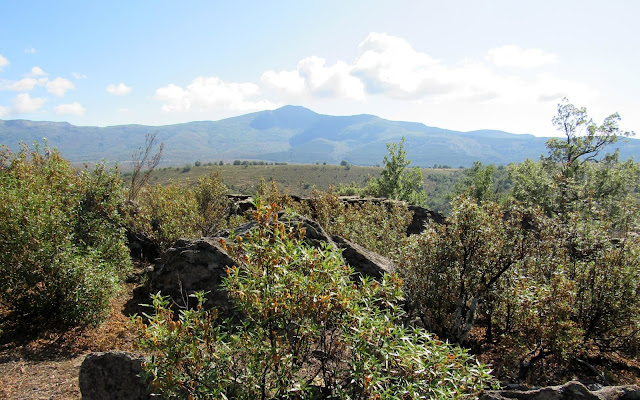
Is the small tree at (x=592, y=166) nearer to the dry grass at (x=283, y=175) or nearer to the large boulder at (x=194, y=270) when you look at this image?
the large boulder at (x=194, y=270)

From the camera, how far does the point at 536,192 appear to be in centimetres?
3400

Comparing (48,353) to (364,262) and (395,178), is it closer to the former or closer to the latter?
(364,262)

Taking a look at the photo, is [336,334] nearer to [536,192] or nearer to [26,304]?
[26,304]

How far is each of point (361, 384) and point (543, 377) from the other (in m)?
8.08

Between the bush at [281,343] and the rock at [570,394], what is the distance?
1.18 meters

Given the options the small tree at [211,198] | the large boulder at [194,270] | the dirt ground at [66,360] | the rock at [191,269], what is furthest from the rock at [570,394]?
the small tree at [211,198]

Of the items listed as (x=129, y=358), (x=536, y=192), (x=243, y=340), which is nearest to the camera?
(x=243, y=340)

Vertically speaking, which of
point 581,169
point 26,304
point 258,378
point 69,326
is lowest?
point 69,326

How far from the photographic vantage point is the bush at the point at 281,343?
13.0 ft

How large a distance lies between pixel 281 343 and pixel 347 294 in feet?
3.43

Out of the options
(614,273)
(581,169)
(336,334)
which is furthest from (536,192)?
(336,334)

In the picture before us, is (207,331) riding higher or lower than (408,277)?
higher

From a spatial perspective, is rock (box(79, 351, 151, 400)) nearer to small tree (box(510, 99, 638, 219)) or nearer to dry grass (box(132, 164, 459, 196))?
small tree (box(510, 99, 638, 219))

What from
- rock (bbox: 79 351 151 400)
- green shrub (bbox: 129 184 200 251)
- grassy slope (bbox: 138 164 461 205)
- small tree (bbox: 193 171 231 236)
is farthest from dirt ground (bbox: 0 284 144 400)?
grassy slope (bbox: 138 164 461 205)
